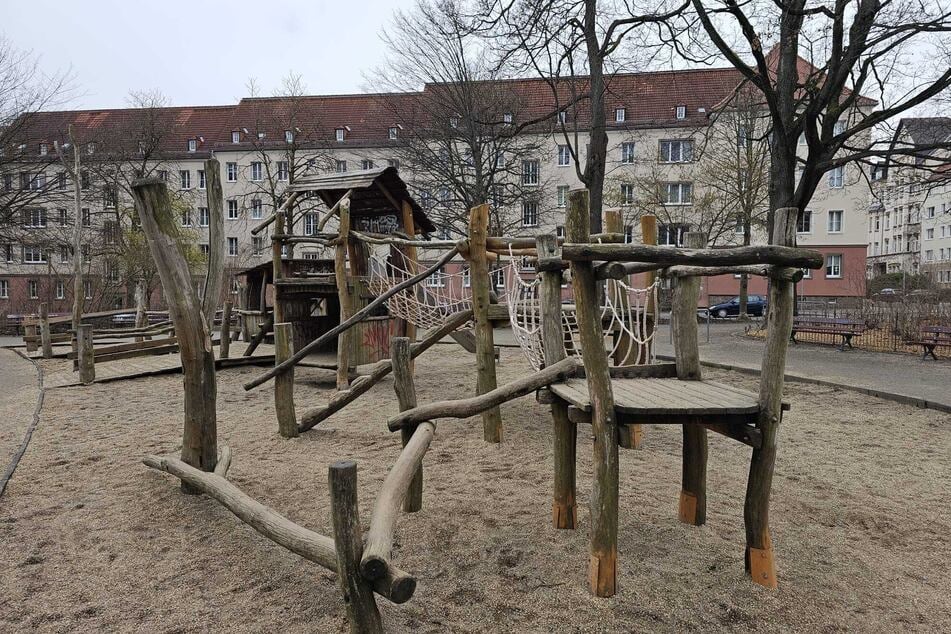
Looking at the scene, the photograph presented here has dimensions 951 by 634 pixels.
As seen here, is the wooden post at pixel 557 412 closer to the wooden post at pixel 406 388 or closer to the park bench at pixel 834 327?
the wooden post at pixel 406 388

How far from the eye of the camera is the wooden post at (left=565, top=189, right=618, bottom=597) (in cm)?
261

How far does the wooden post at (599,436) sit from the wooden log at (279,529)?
0.96 m

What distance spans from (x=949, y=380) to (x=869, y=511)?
251 inches

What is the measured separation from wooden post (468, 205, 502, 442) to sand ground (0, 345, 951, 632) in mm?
209

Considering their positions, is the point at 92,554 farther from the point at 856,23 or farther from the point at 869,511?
the point at 856,23

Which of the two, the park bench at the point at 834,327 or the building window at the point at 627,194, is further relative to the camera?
the building window at the point at 627,194

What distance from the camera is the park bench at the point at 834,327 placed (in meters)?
12.7

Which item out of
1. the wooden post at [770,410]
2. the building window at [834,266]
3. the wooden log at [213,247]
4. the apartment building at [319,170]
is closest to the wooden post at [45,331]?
the apartment building at [319,170]

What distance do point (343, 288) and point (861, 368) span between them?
815 centimetres

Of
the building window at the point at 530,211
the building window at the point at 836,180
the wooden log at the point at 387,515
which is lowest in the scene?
the wooden log at the point at 387,515

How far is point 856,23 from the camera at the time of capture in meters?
10.8

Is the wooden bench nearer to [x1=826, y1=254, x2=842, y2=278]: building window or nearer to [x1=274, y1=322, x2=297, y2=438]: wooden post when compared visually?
[x1=274, y1=322, x2=297, y2=438]: wooden post

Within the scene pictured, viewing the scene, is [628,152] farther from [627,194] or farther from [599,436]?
[599,436]

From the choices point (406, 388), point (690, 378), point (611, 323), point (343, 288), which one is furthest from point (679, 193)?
point (406, 388)
